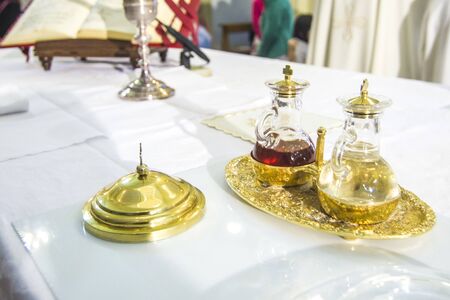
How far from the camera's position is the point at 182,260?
356mm

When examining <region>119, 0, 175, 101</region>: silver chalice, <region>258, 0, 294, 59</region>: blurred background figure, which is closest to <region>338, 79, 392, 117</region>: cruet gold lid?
<region>119, 0, 175, 101</region>: silver chalice

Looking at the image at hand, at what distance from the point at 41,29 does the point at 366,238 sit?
3.50ft

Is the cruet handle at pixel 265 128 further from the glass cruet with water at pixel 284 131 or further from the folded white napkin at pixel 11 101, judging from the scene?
the folded white napkin at pixel 11 101

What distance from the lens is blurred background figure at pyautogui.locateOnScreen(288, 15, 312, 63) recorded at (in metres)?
2.78

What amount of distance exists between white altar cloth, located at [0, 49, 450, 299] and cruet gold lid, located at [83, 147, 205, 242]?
31 millimetres

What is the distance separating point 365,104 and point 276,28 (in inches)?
107

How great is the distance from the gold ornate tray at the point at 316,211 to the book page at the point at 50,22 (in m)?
0.87

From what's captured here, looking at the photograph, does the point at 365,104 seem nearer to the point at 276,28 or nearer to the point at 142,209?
the point at 142,209

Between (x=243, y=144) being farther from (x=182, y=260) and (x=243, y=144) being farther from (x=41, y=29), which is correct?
(x=41, y=29)

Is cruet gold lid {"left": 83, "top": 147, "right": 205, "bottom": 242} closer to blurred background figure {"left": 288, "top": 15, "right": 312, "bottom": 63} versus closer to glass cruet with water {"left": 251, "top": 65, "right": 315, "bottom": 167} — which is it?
glass cruet with water {"left": 251, "top": 65, "right": 315, "bottom": 167}

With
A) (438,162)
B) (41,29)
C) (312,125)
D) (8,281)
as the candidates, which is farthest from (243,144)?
(41,29)

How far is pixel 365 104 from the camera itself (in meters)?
0.37

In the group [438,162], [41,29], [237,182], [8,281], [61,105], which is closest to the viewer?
[8,281]

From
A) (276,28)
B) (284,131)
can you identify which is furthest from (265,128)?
(276,28)
